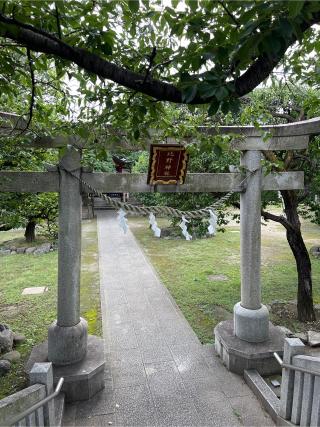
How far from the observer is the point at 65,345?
5059 mm

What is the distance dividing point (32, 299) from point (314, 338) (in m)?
7.74

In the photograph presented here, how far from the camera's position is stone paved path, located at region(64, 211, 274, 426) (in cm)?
470

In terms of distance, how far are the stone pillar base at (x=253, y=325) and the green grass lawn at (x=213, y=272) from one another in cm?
148

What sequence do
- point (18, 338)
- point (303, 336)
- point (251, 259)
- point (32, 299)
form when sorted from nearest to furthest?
point (251, 259), point (303, 336), point (18, 338), point (32, 299)

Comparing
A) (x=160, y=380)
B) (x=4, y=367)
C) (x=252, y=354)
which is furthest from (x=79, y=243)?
(x=252, y=354)

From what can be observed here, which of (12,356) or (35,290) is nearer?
(12,356)

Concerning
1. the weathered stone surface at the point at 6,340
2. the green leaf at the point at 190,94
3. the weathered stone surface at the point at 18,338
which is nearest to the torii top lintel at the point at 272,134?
the green leaf at the point at 190,94

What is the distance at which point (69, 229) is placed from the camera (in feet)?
17.0

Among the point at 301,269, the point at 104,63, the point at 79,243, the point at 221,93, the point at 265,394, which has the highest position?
the point at 104,63

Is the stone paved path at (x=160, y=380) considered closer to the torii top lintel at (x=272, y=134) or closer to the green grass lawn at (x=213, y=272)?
the green grass lawn at (x=213, y=272)

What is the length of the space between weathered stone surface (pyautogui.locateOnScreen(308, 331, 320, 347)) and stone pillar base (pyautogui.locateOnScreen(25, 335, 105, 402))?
4.27 metres

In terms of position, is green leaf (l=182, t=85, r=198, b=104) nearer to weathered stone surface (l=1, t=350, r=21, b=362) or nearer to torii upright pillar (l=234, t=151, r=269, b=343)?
torii upright pillar (l=234, t=151, r=269, b=343)

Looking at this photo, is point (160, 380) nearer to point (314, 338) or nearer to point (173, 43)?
point (314, 338)

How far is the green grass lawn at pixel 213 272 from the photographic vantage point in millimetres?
8875
